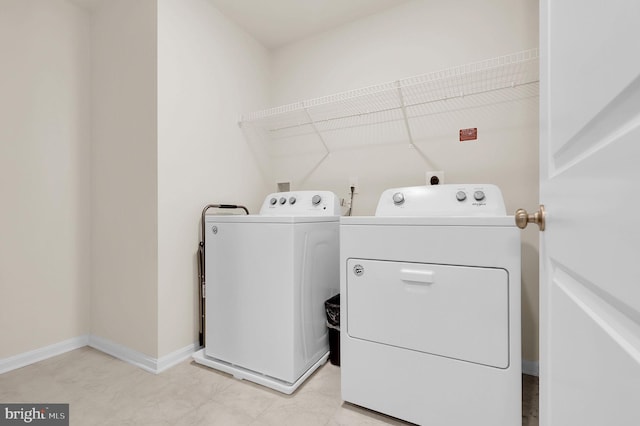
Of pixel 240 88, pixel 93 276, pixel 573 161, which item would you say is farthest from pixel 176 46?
pixel 573 161

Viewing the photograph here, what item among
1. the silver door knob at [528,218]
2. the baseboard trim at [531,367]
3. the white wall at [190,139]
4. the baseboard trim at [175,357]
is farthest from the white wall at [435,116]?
the baseboard trim at [175,357]

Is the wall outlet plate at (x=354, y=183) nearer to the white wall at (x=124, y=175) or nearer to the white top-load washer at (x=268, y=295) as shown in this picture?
the white top-load washer at (x=268, y=295)

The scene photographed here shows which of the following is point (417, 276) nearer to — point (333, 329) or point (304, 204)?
point (333, 329)

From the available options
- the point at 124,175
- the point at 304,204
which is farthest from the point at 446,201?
the point at 124,175

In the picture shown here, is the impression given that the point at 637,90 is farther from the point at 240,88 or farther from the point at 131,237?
the point at 240,88

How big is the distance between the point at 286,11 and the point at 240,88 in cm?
66

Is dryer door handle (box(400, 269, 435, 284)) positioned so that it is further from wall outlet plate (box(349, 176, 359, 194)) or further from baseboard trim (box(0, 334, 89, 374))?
baseboard trim (box(0, 334, 89, 374))

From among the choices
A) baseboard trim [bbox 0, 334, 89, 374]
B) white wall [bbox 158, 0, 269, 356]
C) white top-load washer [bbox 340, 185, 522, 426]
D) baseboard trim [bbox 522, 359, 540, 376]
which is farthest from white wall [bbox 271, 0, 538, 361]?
baseboard trim [bbox 0, 334, 89, 374]

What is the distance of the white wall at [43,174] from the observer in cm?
174

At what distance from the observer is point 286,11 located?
7.09 ft

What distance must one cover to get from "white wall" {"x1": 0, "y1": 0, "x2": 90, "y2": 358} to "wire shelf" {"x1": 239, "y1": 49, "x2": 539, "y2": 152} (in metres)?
1.20

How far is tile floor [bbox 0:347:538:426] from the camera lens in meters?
1.31

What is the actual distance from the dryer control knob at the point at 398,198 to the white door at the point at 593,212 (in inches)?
44.5

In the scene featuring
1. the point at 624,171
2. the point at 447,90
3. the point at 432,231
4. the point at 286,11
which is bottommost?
the point at 432,231
